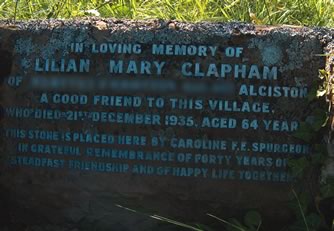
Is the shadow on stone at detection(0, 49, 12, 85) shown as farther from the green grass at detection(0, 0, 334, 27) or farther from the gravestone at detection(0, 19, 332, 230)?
the green grass at detection(0, 0, 334, 27)

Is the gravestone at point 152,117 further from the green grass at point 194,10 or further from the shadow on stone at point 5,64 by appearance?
the green grass at point 194,10

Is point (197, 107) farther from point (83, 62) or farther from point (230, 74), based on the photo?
point (83, 62)

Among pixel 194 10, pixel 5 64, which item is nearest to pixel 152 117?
pixel 5 64

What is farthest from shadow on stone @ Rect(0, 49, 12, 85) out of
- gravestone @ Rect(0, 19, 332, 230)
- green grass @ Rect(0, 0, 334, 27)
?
green grass @ Rect(0, 0, 334, 27)

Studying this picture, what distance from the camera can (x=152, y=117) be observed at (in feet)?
10.3

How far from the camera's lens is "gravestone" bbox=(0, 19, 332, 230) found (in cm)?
310

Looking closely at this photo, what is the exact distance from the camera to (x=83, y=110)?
126 inches

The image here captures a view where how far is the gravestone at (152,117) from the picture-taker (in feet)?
10.2

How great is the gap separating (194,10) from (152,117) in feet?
4.23

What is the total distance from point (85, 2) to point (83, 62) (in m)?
1.31

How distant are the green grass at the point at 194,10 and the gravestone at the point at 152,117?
0.94 meters

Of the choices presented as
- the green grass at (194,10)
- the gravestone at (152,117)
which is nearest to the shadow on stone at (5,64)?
the gravestone at (152,117)

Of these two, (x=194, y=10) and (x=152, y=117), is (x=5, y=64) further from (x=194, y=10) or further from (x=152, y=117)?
(x=194, y=10)

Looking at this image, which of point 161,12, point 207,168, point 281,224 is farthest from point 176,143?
point 161,12
